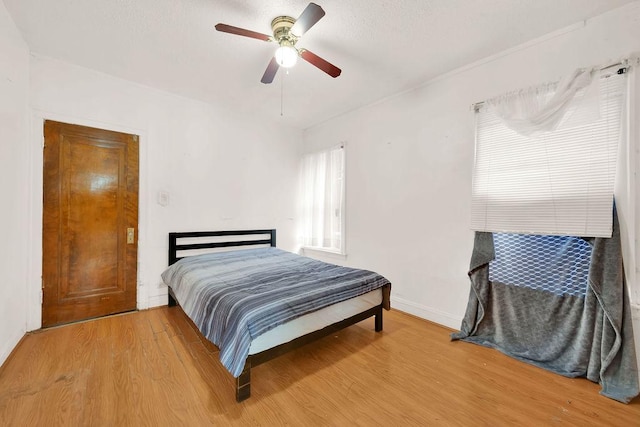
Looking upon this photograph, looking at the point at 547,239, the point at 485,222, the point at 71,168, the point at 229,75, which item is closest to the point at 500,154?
the point at 485,222

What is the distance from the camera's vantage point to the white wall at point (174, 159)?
2.63m

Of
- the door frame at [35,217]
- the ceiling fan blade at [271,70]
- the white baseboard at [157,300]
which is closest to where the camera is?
the ceiling fan blade at [271,70]

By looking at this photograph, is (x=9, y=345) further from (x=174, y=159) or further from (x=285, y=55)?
(x=285, y=55)

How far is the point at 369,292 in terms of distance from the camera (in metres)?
2.58

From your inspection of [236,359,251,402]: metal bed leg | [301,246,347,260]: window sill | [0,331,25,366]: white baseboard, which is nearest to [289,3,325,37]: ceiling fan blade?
[236,359,251,402]: metal bed leg

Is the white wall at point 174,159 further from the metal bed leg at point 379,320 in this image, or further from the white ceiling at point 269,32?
the metal bed leg at point 379,320

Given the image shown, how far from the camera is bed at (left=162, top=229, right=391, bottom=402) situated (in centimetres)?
176

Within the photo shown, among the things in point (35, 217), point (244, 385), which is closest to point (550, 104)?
point (244, 385)

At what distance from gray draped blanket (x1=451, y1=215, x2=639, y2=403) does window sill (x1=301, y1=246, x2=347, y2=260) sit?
6.18ft

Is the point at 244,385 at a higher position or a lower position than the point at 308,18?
lower

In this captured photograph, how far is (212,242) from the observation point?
3717 mm

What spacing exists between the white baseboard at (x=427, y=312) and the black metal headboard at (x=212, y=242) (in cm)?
211

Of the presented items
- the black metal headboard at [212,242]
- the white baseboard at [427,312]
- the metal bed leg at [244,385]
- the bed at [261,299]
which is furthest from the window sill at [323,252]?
the metal bed leg at [244,385]

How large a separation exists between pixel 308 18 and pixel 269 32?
71cm
